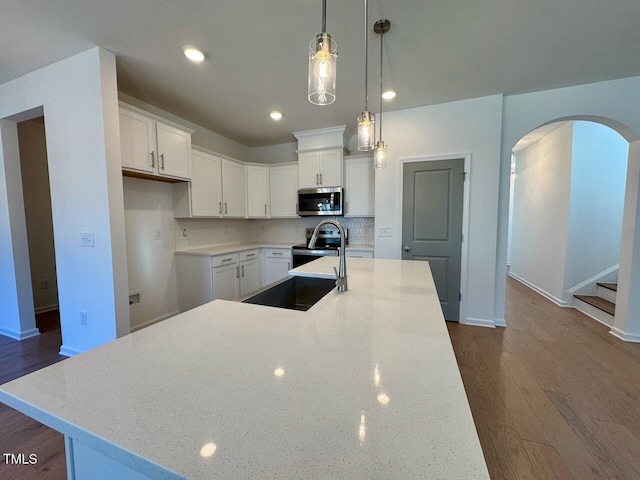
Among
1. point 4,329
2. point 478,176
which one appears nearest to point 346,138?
point 478,176

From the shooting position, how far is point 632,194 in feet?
8.53

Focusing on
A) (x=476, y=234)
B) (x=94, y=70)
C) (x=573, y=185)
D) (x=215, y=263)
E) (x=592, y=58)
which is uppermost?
(x=592, y=58)

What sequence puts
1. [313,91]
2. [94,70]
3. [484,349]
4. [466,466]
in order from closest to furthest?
1. [466,466]
2. [313,91]
3. [94,70]
4. [484,349]

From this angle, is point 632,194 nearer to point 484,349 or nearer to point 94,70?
point 484,349

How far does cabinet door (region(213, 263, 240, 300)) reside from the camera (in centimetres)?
319

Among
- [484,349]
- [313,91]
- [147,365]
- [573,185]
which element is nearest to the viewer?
[147,365]

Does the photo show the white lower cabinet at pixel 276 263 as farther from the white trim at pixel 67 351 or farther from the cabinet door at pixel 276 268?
the white trim at pixel 67 351

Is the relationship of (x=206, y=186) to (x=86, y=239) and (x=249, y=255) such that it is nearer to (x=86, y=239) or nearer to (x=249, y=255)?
(x=249, y=255)

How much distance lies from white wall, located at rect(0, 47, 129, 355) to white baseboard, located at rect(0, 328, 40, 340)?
0.86 m

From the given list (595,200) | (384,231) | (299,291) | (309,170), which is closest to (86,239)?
(299,291)

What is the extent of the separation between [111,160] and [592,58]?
→ 4083mm

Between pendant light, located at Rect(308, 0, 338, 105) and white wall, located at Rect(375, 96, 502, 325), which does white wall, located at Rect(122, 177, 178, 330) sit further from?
white wall, located at Rect(375, 96, 502, 325)

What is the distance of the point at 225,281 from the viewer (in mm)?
3352

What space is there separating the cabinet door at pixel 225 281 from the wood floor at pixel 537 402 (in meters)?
1.50
